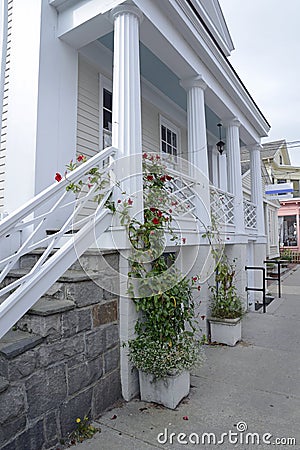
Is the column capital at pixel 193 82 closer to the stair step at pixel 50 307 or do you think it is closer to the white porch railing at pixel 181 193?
the white porch railing at pixel 181 193

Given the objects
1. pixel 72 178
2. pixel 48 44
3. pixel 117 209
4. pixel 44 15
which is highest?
pixel 44 15

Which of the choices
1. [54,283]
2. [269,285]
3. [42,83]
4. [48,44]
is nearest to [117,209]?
[54,283]

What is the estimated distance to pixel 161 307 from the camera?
261 centimetres

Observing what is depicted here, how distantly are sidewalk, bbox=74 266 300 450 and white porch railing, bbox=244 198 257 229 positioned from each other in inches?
124

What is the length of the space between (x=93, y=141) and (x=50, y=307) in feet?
8.58

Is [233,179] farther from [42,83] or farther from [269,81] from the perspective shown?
[269,81]

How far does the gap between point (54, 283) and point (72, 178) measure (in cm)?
81

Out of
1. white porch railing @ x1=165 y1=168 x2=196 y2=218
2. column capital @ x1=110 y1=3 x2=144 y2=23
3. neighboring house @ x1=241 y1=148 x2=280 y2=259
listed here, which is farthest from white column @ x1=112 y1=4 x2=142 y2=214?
neighboring house @ x1=241 y1=148 x2=280 y2=259

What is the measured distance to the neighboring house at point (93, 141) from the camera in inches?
82.4

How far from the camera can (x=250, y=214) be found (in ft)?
22.2

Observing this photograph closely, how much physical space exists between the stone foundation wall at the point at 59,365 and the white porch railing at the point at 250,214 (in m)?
4.63

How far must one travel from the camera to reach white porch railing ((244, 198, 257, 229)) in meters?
6.45

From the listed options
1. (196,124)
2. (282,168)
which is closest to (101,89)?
(196,124)

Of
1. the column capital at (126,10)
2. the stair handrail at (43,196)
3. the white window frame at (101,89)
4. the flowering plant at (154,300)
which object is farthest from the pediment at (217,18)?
the flowering plant at (154,300)
